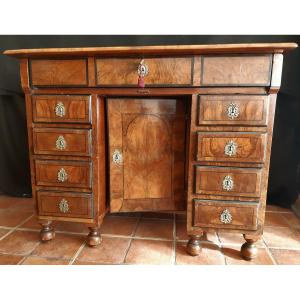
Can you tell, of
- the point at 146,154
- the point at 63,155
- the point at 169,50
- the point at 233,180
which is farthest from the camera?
the point at 146,154

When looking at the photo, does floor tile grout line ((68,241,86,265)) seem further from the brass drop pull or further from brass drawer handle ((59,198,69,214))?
the brass drop pull

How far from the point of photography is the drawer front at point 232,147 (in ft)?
4.34

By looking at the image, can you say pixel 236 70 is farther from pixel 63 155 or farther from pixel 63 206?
pixel 63 206

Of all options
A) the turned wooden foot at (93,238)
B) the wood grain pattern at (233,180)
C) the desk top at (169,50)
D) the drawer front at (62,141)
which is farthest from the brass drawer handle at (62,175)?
the wood grain pattern at (233,180)

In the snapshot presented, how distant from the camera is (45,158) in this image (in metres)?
1.49

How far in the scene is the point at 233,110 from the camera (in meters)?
1.31

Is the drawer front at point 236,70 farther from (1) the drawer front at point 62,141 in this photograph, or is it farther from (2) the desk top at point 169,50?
(1) the drawer front at point 62,141

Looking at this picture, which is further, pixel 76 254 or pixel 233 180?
pixel 76 254

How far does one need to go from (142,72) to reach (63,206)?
0.96 m

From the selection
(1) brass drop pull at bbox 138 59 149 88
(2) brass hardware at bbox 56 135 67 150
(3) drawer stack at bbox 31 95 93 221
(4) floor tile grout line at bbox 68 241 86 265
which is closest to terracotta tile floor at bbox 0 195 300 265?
(4) floor tile grout line at bbox 68 241 86 265

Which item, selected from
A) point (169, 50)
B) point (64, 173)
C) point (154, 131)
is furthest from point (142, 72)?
point (64, 173)

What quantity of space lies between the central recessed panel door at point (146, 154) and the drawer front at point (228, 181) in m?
0.24

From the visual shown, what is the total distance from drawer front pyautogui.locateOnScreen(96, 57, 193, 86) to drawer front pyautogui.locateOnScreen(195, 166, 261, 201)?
0.52 meters

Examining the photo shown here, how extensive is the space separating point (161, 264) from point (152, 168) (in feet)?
1.94
